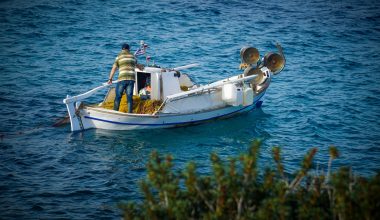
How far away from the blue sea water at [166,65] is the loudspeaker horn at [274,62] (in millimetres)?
2069

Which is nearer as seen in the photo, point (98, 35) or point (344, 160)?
point (344, 160)

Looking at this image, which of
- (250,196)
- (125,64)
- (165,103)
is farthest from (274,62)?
(250,196)

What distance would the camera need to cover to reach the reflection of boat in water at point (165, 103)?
796 inches

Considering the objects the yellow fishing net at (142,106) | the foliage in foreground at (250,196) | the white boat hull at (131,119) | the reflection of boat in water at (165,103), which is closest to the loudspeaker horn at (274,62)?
the reflection of boat in water at (165,103)

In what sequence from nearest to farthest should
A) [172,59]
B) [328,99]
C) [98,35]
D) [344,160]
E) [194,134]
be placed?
[344,160], [194,134], [328,99], [172,59], [98,35]

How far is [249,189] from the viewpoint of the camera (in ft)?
31.8

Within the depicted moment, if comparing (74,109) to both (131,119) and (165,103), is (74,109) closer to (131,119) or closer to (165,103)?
(131,119)

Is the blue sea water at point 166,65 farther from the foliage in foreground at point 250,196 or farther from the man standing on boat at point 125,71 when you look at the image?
the foliage in foreground at point 250,196

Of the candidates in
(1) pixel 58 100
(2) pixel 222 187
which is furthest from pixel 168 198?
(1) pixel 58 100

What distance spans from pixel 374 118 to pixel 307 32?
16.7 m

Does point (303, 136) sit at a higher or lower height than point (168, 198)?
lower

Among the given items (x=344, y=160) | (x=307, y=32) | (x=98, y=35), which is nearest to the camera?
(x=344, y=160)

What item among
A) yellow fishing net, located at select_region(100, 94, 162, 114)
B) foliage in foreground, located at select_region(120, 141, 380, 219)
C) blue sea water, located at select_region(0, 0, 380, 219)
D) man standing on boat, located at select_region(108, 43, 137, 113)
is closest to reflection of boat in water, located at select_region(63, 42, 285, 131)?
yellow fishing net, located at select_region(100, 94, 162, 114)

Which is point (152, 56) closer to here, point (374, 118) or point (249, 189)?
point (374, 118)
